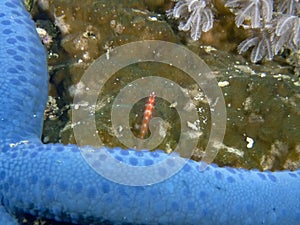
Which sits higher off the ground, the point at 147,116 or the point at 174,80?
the point at 174,80

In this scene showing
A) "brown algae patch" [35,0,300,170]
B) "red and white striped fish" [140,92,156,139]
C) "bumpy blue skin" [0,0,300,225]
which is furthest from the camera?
"brown algae patch" [35,0,300,170]

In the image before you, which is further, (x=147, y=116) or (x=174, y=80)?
(x=174, y=80)

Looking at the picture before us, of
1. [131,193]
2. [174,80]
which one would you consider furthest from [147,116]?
[131,193]

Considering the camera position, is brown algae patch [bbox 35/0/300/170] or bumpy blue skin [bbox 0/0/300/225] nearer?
bumpy blue skin [bbox 0/0/300/225]

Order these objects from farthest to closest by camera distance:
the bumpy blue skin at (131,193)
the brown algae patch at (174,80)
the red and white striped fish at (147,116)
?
1. the brown algae patch at (174,80)
2. the red and white striped fish at (147,116)
3. the bumpy blue skin at (131,193)

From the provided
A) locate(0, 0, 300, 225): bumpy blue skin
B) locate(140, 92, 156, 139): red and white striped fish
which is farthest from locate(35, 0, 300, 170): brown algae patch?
locate(0, 0, 300, 225): bumpy blue skin

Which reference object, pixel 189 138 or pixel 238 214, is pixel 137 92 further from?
pixel 238 214

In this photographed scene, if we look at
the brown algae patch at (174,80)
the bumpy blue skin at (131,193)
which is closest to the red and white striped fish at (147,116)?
the brown algae patch at (174,80)

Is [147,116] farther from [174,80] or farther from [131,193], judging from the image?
[131,193]

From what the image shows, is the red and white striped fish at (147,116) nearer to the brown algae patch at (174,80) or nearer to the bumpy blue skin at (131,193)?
the brown algae patch at (174,80)

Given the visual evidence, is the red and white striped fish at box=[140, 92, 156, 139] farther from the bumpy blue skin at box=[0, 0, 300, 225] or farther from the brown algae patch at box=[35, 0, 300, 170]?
the bumpy blue skin at box=[0, 0, 300, 225]
